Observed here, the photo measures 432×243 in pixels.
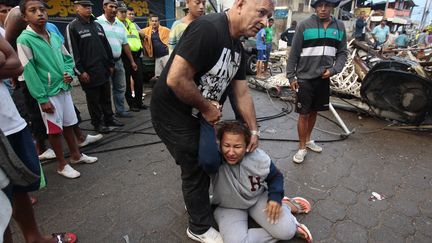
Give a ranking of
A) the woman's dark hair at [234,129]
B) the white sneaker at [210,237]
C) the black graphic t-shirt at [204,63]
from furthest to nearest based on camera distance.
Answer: the white sneaker at [210,237], the woman's dark hair at [234,129], the black graphic t-shirt at [204,63]

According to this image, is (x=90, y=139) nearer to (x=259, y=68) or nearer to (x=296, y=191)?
(x=296, y=191)

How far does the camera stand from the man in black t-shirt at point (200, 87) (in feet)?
4.64

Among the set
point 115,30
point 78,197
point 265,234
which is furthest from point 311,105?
point 115,30

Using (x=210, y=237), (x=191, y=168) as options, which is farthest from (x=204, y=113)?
(x=210, y=237)

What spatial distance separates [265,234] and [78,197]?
1.81 meters

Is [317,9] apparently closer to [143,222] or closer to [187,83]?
[187,83]

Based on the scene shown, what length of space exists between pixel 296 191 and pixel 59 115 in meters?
2.57

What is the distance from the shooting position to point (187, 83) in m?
1.43

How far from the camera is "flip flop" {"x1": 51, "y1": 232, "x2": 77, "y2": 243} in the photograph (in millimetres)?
A: 1925

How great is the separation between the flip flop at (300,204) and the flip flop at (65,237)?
1.71 m

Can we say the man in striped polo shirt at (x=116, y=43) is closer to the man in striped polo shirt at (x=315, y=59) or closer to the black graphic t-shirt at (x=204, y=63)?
the man in striped polo shirt at (x=315, y=59)

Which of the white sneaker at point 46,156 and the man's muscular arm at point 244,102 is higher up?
the man's muscular arm at point 244,102

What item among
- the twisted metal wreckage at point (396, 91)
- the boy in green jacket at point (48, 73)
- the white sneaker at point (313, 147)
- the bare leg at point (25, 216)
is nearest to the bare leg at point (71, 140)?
the boy in green jacket at point (48, 73)

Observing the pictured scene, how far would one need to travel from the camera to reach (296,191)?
2.66 meters
